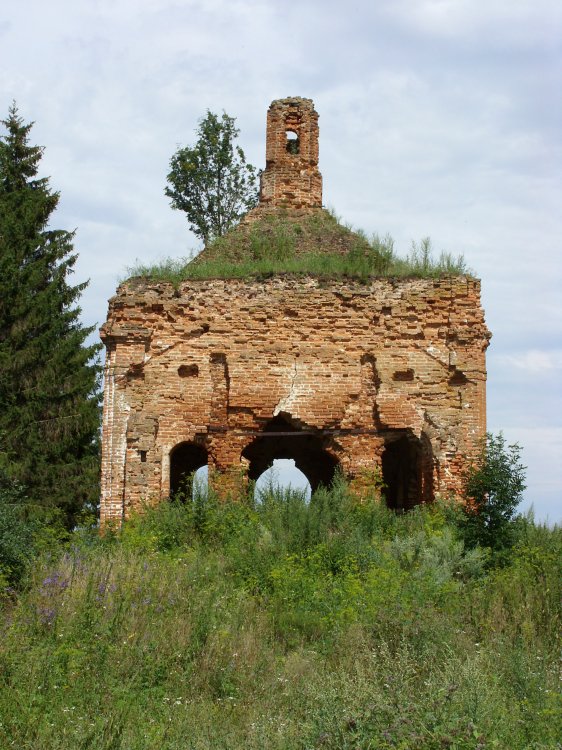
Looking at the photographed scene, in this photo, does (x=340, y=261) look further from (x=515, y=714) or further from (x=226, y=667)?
(x=515, y=714)

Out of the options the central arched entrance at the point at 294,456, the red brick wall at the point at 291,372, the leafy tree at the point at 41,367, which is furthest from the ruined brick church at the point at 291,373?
the leafy tree at the point at 41,367

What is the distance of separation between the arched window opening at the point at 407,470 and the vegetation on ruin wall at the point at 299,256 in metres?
2.61

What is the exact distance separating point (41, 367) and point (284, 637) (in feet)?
42.3

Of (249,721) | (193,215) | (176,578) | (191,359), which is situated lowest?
(249,721)

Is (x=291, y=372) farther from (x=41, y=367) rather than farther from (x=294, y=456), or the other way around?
(x=41, y=367)

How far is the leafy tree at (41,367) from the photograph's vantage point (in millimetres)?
20578

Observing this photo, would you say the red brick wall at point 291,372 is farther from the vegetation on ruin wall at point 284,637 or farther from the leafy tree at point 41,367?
the leafy tree at point 41,367

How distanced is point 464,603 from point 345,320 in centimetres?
578

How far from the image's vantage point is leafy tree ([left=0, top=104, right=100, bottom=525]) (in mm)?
20578

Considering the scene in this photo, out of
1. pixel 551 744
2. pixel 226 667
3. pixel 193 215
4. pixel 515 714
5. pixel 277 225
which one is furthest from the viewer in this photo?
pixel 193 215

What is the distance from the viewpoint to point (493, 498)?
1309 centimetres

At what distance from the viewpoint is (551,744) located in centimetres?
650

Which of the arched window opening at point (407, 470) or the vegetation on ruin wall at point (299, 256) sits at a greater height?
the vegetation on ruin wall at point (299, 256)

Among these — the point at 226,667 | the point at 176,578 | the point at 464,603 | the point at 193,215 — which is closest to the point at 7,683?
the point at 226,667
